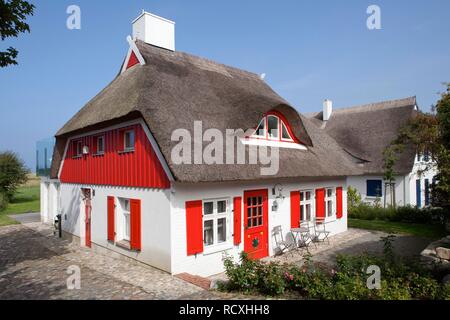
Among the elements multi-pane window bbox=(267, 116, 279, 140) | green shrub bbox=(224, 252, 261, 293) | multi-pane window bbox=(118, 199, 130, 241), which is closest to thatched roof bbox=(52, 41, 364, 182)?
multi-pane window bbox=(267, 116, 279, 140)

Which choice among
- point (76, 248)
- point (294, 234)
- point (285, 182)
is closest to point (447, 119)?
point (285, 182)

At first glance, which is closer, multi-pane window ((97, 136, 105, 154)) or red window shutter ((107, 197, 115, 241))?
red window shutter ((107, 197, 115, 241))

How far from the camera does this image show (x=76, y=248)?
11.1 meters

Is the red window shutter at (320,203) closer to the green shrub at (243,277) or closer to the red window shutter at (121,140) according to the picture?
the green shrub at (243,277)

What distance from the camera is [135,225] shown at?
27.9ft

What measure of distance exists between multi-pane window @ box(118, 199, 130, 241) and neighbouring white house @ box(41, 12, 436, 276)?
31 millimetres

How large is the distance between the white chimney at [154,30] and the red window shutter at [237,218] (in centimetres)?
701

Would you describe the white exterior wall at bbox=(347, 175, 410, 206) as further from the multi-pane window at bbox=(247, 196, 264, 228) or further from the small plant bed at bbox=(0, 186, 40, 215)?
the small plant bed at bbox=(0, 186, 40, 215)

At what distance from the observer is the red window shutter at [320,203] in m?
12.1

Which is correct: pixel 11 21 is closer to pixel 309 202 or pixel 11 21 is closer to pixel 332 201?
pixel 309 202

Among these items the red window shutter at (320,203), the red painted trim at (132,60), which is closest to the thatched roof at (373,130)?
the red window shutter at (320,203)

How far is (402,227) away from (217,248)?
10.7 meters

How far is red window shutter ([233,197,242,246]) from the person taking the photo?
341 inches
